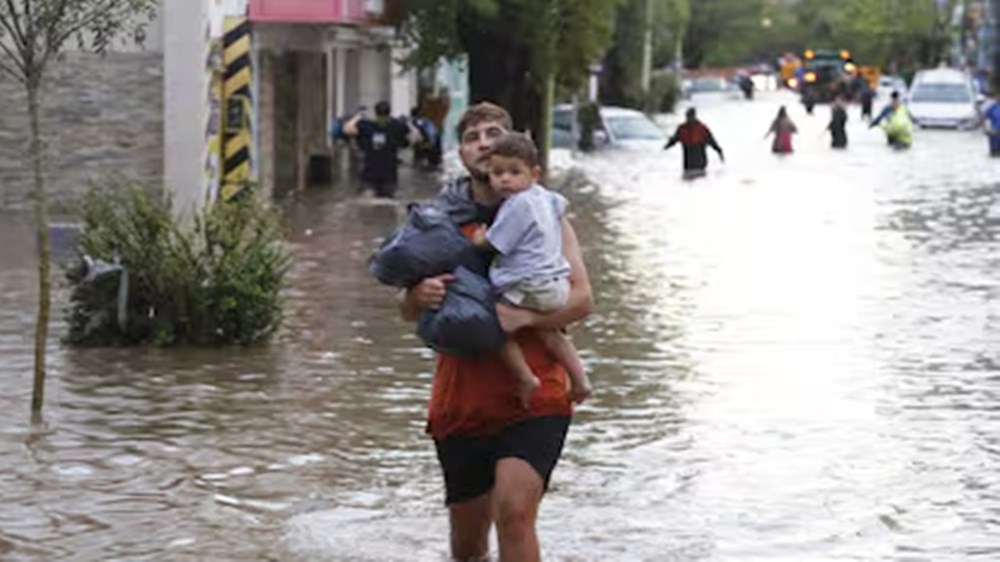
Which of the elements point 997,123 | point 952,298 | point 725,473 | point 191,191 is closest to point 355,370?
point 725,473

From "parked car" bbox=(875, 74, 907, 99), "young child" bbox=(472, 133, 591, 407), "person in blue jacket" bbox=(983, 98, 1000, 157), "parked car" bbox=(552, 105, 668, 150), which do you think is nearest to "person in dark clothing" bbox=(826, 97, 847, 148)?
"person in blue jacket" bbox=(983, 98, 1000, 157)

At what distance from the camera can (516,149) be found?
291 inches

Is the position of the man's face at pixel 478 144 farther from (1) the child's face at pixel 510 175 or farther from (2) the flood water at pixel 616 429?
(2) the flood water at pixel 616 429

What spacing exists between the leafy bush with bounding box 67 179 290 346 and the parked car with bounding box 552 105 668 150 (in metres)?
32.8

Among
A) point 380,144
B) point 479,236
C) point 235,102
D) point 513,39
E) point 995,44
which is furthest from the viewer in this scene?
point 995,44

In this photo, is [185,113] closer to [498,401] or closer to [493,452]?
[493,452]

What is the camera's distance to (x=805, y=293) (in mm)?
18594

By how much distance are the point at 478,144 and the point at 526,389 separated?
85 centimetres

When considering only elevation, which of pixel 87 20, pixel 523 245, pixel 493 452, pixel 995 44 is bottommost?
pixel 493 452

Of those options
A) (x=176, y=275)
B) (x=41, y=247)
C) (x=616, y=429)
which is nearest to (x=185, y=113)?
(x=176, y=275)

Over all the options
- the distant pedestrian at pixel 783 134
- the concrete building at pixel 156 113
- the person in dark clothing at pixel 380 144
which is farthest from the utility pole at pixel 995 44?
the concrete building at pixel 156 113

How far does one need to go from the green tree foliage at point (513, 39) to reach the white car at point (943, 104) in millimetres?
26466

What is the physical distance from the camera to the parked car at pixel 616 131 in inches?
1874

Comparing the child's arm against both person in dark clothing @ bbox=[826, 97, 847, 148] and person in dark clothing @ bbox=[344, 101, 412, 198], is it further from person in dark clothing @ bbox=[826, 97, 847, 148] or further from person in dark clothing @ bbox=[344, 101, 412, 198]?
person in dark clothing @ bbox=[826, 97, 847, 148]
